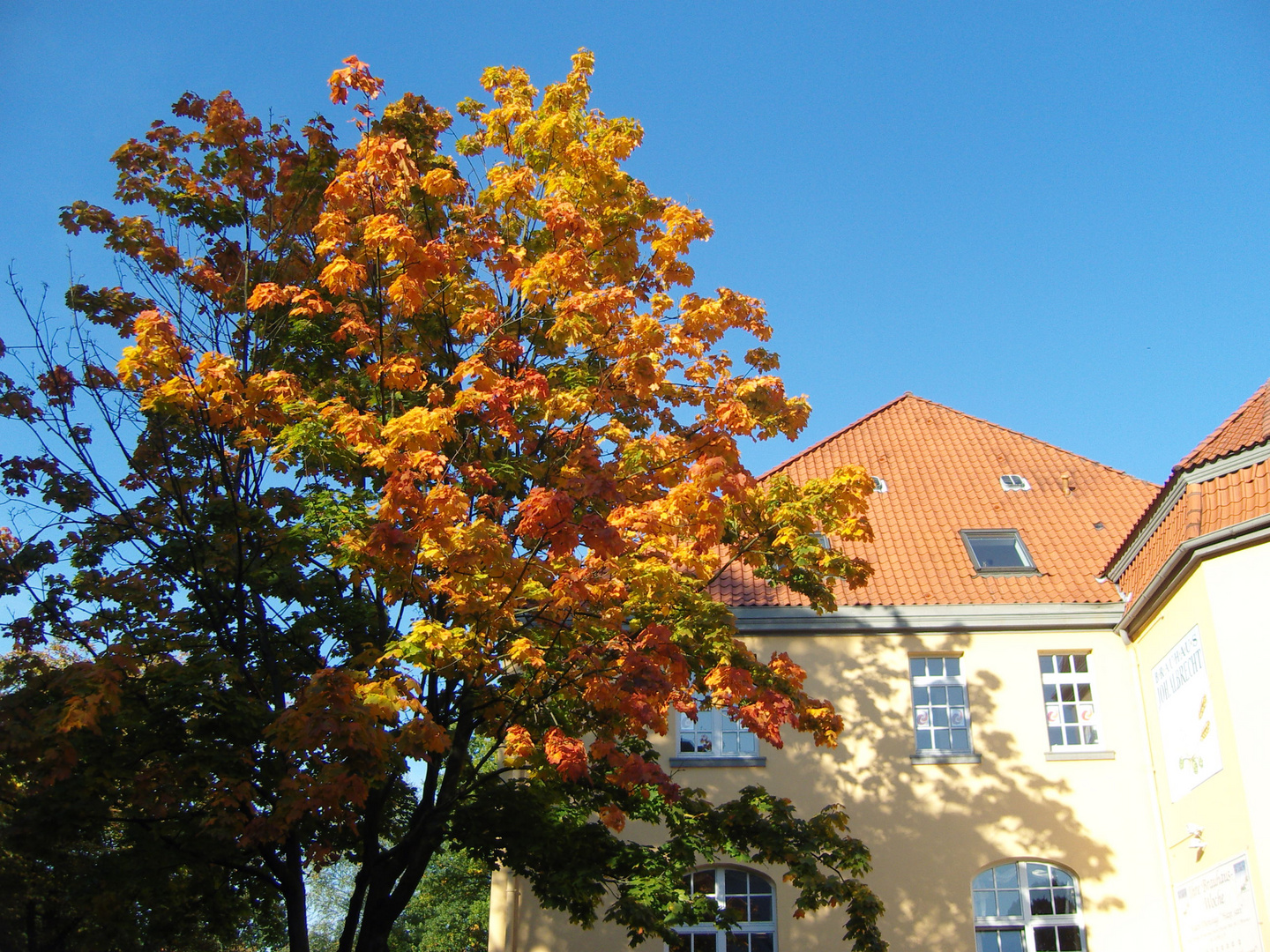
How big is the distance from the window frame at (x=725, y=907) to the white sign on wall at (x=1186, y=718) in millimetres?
5414

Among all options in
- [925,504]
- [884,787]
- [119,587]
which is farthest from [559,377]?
[925,504]

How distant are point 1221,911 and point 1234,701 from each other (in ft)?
8.16

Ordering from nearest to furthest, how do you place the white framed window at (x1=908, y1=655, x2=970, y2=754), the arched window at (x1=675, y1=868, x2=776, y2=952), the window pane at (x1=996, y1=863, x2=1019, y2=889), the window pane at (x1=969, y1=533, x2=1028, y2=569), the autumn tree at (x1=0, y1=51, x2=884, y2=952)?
the autumn tree at (x1=0, y1=51, x2=884, y2=952) < the arched window at (x1=675, y1=868, x2=776, y2=952) < the window pane at (x1=996, y1=863, x2=1019, y2=889) < the white framed window at (x1=908, y1=655, x2=970, y2=754) < the window pane at (x1=969, y1=533, x2=1028, y2=569)

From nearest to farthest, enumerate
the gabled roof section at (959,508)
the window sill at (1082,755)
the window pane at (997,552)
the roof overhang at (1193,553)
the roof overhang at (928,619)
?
the roof overhang at (1193,553) < the window sill at (1082,755) < the roof overhang at (928,619) < the gabled roof section at (959,508) < the window pane at (997,552)

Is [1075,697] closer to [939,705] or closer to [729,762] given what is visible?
[939,705]

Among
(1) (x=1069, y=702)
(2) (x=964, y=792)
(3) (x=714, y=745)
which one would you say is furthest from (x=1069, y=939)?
(3) (x=714, y=745)

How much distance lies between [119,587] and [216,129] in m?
4.31

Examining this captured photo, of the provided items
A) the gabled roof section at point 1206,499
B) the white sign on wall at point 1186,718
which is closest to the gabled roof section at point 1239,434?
the gabled roof section at point 1206,499

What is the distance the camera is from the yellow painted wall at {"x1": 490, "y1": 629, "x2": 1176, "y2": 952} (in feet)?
46.2

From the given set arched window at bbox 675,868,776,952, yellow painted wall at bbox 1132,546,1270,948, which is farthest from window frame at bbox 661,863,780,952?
yellow painted wall at bbox 1132,546,1270,948

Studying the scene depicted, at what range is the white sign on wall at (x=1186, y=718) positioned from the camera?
12.3m

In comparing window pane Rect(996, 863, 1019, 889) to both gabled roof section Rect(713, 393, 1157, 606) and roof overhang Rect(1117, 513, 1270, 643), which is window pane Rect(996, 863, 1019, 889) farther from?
roof overhang Rect(1117, 513, 1270, 643)

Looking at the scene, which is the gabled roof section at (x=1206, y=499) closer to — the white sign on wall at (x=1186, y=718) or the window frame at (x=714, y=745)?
the white sign on wall at (x=1186, y=718)

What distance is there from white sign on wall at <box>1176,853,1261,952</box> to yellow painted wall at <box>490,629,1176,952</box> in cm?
73
